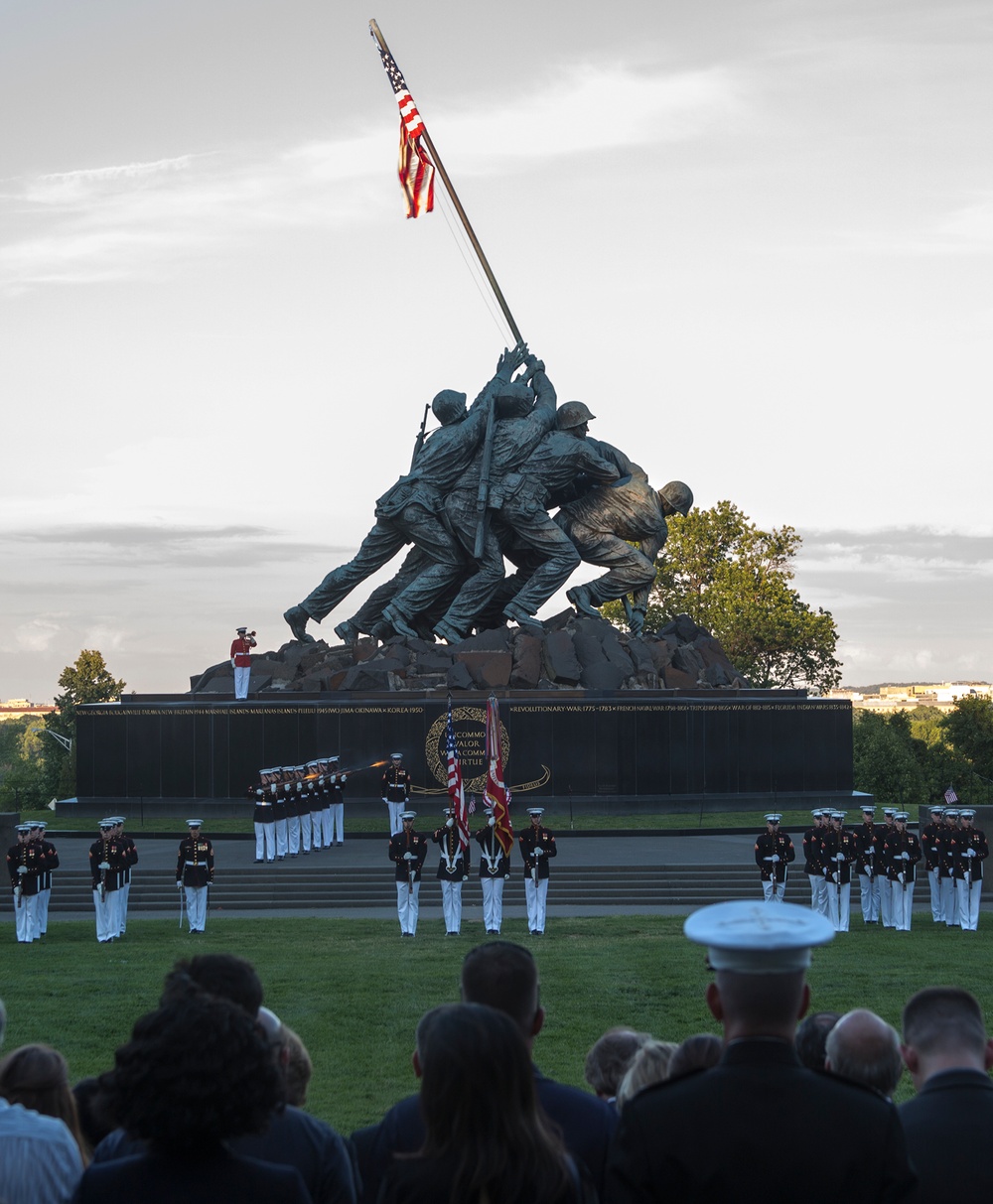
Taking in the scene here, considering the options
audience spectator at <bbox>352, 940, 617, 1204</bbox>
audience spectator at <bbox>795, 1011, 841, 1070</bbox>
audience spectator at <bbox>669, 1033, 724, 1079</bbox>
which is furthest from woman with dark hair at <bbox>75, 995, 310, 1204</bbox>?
audience spectator at <bbox>795, 1011, 841, 1070</bbox>

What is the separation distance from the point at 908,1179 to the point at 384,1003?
34.4ft

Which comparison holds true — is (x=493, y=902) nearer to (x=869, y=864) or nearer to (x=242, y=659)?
(x=869, y=864)

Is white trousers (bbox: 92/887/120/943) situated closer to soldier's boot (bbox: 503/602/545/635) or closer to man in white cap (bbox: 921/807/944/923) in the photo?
man in white cap (bbox: 921/807/944/923)

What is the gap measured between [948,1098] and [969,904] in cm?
1547

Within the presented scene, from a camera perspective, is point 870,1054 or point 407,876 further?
point 407,876

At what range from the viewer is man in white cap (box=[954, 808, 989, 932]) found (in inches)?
716

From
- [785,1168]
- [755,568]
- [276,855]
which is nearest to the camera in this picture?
[785,1168]

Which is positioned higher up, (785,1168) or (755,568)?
(755,568)

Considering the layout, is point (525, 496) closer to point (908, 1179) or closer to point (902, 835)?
point (902, 835)

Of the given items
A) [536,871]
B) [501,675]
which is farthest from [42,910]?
[501,675]

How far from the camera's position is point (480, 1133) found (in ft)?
10.8

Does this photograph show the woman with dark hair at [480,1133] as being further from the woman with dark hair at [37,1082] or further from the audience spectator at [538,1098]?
the woman with dark hair at [37,1082]

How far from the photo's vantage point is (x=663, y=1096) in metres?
3.20

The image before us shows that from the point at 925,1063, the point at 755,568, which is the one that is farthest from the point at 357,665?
the point at 755,568
